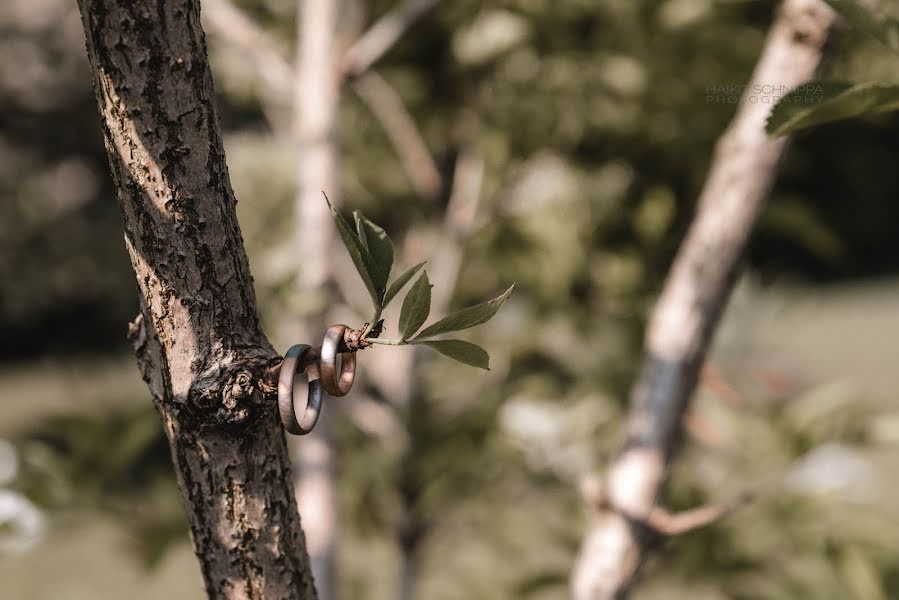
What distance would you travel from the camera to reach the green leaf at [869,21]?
1.86 ft

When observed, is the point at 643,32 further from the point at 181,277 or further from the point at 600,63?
the point at 181,277

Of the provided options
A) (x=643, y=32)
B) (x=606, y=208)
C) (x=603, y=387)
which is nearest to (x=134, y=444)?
(x=603, y=387)

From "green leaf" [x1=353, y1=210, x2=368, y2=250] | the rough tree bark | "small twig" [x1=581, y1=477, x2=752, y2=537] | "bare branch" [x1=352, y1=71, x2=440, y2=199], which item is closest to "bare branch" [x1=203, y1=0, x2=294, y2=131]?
"bare branch" [x1=352, y1=71, x2=440, y2=199]

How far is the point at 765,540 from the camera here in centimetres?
146

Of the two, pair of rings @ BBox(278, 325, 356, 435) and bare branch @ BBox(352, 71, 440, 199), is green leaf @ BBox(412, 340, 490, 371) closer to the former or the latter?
pair of rings @ BBox(278, 325, 356, 435)

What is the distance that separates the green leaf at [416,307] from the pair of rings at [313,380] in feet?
0.15

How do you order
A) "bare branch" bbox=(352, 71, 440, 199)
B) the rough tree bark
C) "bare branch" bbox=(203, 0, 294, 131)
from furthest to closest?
"bare branch" bbox=(352, 71, 440, 199) < "bare branch" bbox=(203, 0, 294, 131) < the rough tree bark

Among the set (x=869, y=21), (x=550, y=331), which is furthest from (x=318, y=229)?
(x=869, y=21)

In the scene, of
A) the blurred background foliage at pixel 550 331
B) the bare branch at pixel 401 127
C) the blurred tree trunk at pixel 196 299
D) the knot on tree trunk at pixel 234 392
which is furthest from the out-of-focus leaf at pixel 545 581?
the bare branch at pixel 401 127

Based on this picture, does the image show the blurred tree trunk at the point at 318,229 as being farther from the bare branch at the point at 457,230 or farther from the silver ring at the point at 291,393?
the silver ring at the point at 291,393

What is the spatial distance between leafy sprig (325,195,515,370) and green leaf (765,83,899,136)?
9.5 inches

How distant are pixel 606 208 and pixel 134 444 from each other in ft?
3.54

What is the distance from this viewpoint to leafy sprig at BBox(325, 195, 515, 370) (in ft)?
1.60

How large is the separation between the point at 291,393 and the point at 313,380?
0.04 meters
